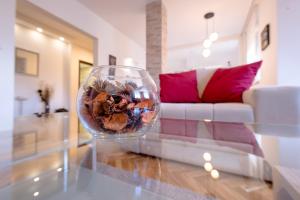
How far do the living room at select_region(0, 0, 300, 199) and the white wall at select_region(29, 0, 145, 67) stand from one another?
0.07 feet

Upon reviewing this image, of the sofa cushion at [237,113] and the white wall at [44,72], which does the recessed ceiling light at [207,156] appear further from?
the white wall at [44,72]

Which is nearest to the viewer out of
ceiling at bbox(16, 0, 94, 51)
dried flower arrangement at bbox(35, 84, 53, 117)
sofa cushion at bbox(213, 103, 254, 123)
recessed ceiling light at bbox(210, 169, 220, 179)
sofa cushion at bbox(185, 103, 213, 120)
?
recessed ceiling light at bbox(210, 169, 220, 179)

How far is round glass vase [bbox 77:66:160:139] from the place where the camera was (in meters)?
0.54

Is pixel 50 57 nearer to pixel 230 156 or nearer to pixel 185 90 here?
pixel 185 90

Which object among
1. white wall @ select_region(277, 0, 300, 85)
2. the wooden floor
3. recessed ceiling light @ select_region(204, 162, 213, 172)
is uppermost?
white wall @ select_region(277, 0, 300, 85)

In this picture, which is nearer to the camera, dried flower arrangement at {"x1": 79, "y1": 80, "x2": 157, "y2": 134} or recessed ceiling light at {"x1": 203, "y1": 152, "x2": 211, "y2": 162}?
dried flower arrangement at {"x1": 79, "y1": 80, "x2": 157, "y2": 134}

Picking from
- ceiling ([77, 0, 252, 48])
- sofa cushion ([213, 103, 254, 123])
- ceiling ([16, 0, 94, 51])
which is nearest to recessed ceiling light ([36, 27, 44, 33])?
ceiling ([16, 0, 94, 51])

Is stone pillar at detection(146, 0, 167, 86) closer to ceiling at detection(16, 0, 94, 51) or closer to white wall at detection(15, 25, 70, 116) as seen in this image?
ceiling at detection(16, 0, 94, 51)

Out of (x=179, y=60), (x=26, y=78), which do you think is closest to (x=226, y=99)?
(x=26, y=78)

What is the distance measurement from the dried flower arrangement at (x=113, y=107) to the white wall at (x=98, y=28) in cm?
269

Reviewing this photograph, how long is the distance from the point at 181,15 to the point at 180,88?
257 centimetres

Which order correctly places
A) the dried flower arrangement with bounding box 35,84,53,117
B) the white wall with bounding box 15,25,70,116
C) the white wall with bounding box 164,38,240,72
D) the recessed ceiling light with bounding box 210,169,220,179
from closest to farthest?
the recessed ceiling light with bounding box 210,169,220,179 < the white wall with bounding box 15,25,70,116 < the dried flower arrangement with bounding box 35,84,53,117 < the white wall with bounding box 164,38,240,72

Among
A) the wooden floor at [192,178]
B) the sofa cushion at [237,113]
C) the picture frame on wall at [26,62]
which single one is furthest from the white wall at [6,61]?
the sofa cushion at [237,113]

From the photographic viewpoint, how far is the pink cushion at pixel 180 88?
1.88 m
